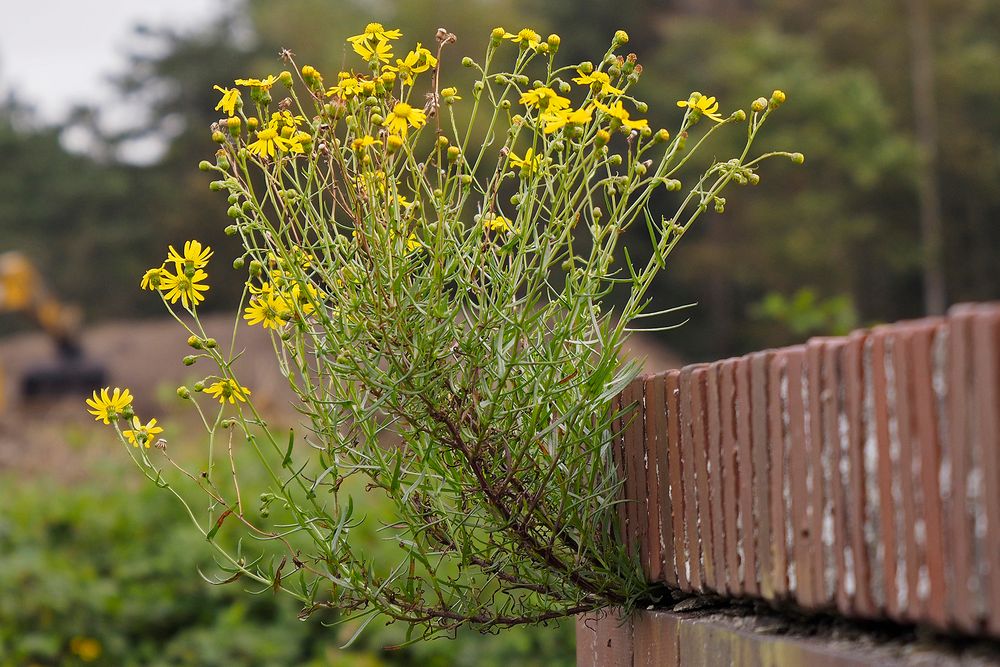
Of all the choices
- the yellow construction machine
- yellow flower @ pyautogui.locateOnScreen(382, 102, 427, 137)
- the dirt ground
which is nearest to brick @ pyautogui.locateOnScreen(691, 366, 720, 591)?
yellow flower @ pyautogui.locateOnScreen(382, 102, 427, 137)

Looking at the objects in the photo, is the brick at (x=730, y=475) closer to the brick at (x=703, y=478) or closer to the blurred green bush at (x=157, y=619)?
the brick at (x=703, y=478)

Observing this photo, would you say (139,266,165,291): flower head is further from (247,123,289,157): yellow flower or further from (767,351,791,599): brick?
(767,351,791,599): brick

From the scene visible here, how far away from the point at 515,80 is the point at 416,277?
1.04 feet

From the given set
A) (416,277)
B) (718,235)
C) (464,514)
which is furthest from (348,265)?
(718,235)

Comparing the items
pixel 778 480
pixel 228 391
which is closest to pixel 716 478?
pixel 778 480

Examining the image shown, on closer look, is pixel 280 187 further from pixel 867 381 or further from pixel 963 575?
pixel 963 575

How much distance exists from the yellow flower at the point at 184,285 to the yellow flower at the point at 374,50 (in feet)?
1.17

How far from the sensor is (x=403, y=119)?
4.49 ft

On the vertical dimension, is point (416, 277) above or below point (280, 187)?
below

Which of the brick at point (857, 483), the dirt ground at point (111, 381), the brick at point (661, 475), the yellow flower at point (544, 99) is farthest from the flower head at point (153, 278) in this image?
the dirt ground at point (111, 381)

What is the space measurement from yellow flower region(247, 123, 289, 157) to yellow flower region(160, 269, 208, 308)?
18 centimetres

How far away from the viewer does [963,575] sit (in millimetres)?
896

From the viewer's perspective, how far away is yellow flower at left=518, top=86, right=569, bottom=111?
137 cm

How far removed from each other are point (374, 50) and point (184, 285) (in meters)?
0.40
